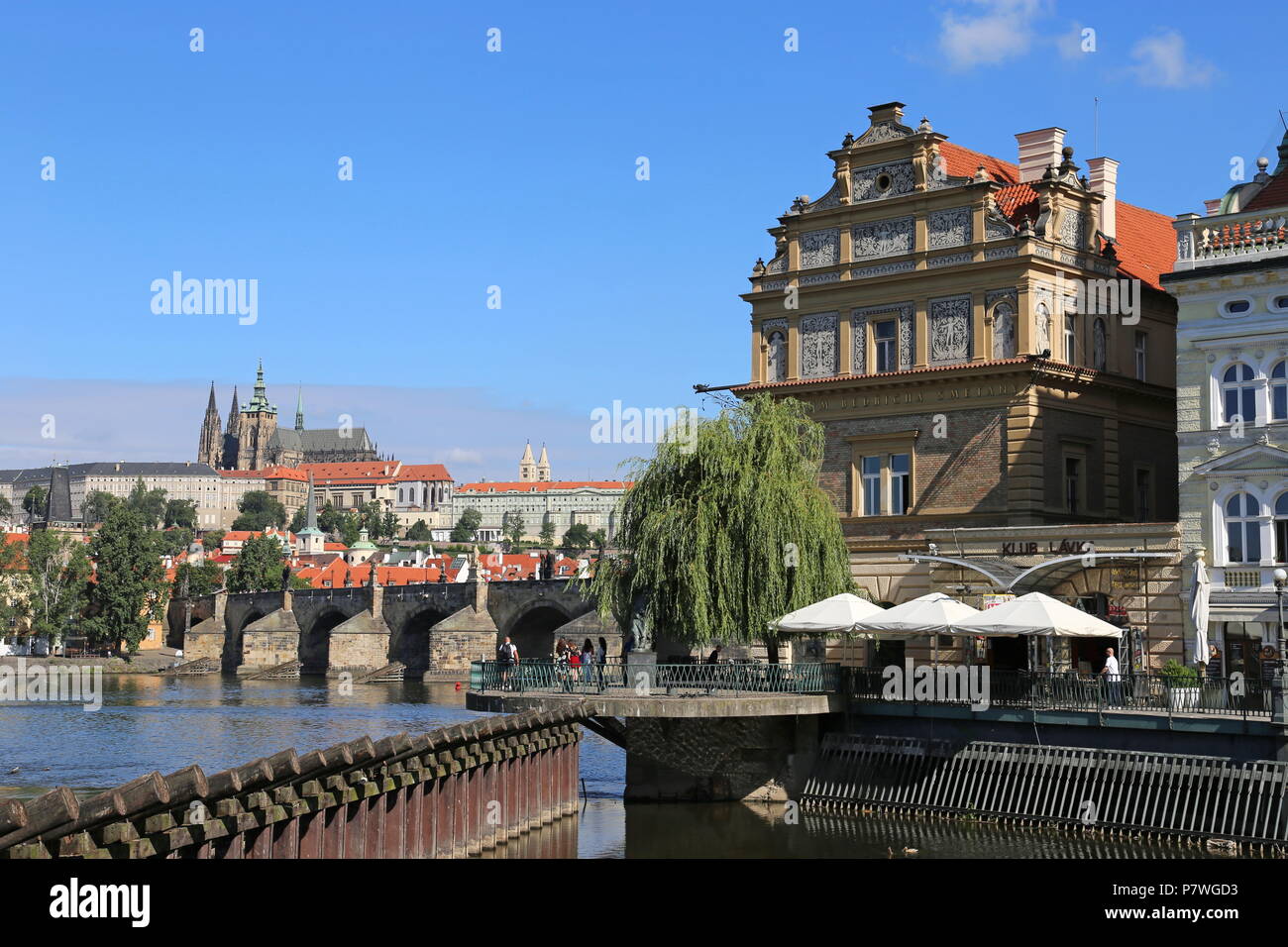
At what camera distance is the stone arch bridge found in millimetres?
125500

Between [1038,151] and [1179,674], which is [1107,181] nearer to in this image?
[1038,151]

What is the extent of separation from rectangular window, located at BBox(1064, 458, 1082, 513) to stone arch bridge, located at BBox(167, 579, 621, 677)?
6336cm

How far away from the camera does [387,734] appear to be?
66.1 m

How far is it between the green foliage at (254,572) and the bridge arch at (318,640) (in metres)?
31.7

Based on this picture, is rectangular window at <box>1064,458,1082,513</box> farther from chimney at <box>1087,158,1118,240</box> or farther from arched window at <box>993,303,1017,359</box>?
chimney at <box>1087,158,1118,240</box>

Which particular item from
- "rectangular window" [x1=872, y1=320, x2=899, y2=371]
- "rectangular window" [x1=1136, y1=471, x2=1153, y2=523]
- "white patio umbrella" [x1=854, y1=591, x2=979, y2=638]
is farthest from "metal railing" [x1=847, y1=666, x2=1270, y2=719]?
"rectangular window" [x1=1136, y1=471, x2=1153, y2=523]

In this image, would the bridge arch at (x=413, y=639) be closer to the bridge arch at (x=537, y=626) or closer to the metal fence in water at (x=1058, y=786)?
the bridge arch at (x=537, y=626)

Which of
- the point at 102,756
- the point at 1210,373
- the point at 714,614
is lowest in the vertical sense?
the point at 102,756

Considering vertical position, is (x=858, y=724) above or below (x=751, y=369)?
below

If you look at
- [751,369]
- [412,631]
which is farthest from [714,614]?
[412,631]

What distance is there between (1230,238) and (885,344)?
1097 centimetres
